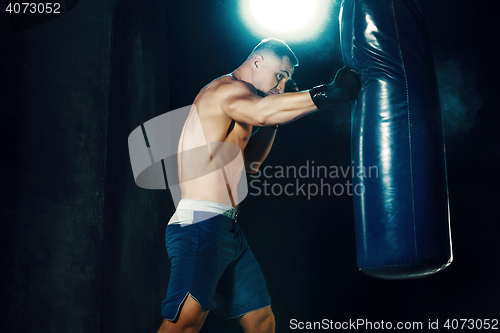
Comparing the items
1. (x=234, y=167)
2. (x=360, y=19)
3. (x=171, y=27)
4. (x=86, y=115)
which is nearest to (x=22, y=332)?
(x=86, y=115)

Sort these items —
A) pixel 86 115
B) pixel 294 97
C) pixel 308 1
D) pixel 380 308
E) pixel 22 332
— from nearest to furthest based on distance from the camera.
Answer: pixel 294 97 < pixel 22 332 < pixel 86 115 < pixel 380 308 < pixel 308 1

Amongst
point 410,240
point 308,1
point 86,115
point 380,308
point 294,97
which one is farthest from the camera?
point 308,1

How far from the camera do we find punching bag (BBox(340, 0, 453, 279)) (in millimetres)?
1404

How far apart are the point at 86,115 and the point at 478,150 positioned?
252 centimetres

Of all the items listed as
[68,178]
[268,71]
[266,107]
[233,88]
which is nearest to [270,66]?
[268,71]

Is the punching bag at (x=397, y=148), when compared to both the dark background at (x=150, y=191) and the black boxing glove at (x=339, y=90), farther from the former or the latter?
the dark background at (x=150, y=191)

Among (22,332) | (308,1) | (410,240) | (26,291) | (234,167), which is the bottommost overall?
(22,332)

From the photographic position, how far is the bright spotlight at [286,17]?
2859 millimetres

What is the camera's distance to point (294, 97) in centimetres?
149

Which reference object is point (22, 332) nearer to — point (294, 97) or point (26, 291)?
point (26, 291)

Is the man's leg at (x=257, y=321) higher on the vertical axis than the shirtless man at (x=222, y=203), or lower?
lower

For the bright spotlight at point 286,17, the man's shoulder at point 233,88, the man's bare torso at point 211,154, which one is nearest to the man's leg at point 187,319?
the man's bare torso at point 211,154

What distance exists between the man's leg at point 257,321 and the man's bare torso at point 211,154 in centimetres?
48

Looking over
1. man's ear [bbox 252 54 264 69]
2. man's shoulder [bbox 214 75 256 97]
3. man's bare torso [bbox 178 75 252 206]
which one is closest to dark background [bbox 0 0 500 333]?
man's bare torso [bbox 178 75 252 206]
